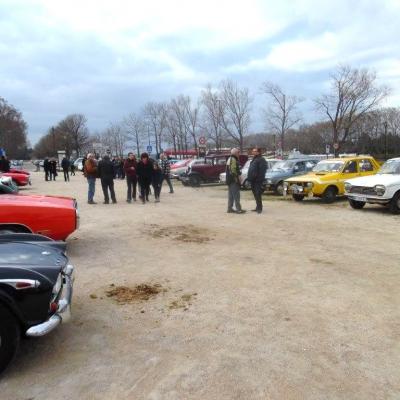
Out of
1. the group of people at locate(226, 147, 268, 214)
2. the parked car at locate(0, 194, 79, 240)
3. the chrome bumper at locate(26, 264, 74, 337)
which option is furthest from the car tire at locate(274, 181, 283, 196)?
the chrome bumper at locate(26, 264, 74, 337)

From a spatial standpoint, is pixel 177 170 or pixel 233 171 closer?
pixel 233 171

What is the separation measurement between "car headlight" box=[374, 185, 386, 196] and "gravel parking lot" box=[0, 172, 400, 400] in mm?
3727

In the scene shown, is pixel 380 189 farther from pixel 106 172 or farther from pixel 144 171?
pixel 106 172

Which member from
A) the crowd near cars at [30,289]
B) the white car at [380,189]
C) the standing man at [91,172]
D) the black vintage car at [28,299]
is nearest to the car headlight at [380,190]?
the white car at [380,189]

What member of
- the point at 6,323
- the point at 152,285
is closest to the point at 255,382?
the point at 6,323

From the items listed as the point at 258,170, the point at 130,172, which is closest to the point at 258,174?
the point at 258,170

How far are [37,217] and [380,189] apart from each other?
9067 millimetres

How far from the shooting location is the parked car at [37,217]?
6793 millimetres

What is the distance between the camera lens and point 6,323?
358 cm

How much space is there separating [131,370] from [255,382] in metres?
1.00

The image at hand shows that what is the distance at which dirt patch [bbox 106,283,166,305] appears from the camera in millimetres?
5430

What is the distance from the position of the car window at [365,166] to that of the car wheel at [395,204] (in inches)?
150

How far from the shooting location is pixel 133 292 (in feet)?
18.7

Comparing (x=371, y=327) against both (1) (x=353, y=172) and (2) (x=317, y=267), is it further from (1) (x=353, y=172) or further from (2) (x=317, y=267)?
(1) (x=353, y=172)
